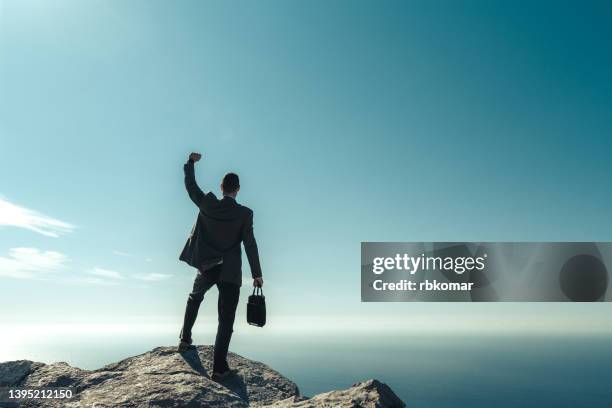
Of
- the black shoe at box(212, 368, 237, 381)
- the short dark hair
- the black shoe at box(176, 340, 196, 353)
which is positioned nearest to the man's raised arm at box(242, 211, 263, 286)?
the short dark hair

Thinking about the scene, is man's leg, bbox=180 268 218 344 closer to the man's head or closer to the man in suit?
the man in suit

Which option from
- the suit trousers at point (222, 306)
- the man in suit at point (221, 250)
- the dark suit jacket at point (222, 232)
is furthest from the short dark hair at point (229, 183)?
the suit trousers at point (222, 306)

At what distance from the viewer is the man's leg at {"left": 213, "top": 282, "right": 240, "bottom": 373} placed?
8586mm

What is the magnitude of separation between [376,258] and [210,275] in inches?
682

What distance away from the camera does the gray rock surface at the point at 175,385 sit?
615cm

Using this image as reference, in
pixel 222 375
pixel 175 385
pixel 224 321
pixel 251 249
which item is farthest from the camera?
pixel 251 249

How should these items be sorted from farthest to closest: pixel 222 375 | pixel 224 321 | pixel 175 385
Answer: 1. pixel 222 375
2. pixel 224 321
3. pixel 175 385

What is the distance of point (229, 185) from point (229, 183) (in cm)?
4

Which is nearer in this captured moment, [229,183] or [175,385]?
[175,385]

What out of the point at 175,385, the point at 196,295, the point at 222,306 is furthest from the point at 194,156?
the point at 175,385

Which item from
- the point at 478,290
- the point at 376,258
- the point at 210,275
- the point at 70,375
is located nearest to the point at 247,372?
the point at 210,275

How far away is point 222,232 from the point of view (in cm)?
885

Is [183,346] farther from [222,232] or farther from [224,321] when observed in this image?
[222,232]

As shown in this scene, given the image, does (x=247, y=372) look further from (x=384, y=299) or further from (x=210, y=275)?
(x=384, y=299)
